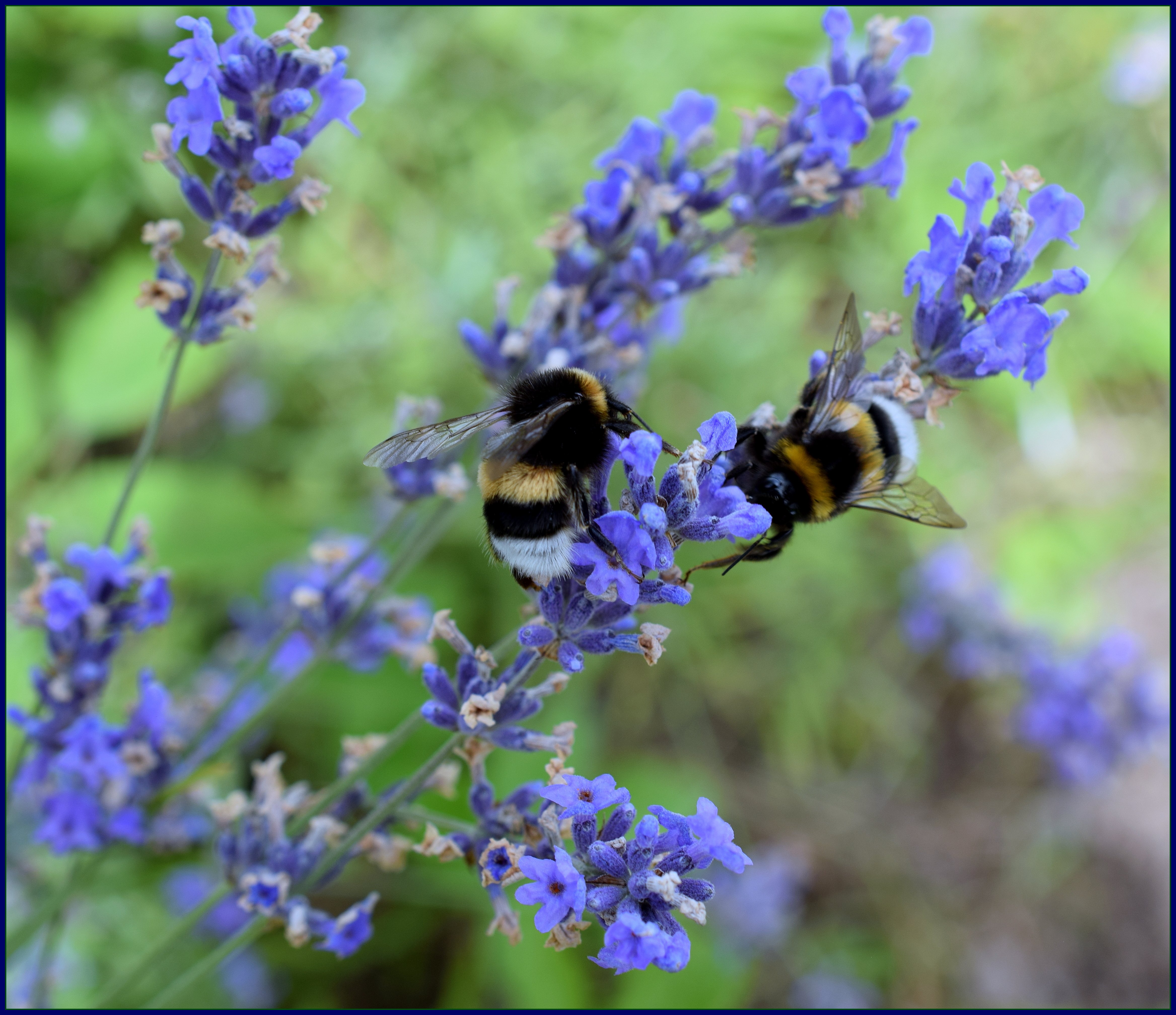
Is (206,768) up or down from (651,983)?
up

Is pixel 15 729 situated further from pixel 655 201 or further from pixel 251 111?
pixel 655 201

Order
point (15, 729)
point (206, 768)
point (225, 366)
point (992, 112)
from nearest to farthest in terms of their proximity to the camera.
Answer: point (206, 768)
point (15, 729)
point (225, 366)
point (992, 112)

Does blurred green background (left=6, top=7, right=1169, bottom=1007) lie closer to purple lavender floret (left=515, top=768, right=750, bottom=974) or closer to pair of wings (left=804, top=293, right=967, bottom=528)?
pair of wings (left=804, top=293, right=967, bottom=528)

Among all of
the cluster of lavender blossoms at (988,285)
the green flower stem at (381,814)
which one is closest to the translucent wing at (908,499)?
the cluster of lavender blossoms at (988,285)

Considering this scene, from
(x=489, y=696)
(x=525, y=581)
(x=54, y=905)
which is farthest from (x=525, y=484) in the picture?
(x=54, y=905)

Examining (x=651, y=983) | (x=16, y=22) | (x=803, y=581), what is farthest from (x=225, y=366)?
(x=651, y=983)

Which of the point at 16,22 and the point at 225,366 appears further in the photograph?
the point at 225,366
